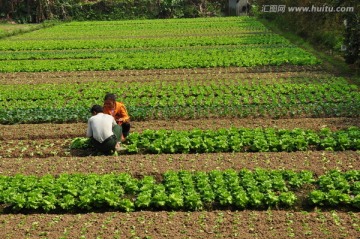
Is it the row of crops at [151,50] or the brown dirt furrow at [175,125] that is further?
the row of crops at [151,50]

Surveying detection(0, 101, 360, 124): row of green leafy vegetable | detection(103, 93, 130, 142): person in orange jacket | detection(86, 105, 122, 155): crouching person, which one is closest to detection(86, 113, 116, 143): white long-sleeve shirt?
detection(86, 105, 122, 155): crouching person

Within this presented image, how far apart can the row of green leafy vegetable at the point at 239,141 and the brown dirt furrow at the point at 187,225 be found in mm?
2902

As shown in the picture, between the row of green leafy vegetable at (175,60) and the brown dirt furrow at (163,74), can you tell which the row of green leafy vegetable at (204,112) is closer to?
the brown dirt furrow at (163,74)

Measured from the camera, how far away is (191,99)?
14.4 meters

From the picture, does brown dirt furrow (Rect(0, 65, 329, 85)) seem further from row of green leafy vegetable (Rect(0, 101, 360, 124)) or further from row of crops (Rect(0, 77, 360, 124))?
row of green leafy vegetable (Rect(0, 101, 360, 124))

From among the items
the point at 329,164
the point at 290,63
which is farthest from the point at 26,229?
the point at 290,63

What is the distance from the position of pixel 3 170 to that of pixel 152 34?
83.0ft

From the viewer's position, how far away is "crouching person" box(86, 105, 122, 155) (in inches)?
383

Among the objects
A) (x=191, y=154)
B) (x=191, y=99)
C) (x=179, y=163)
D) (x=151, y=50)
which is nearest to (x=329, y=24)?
(x=151, y=50)

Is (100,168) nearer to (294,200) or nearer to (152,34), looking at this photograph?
(294,200)

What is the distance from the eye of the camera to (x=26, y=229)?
23.2ft

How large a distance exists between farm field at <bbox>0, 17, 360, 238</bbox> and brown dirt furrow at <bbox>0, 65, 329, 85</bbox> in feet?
0.30

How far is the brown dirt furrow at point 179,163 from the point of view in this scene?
9.12 metres

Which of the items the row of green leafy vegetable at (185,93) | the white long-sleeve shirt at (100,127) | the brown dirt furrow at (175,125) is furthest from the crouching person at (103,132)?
the row of green leafy vegetable at (185,93)
